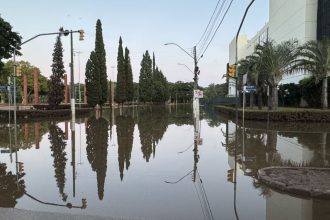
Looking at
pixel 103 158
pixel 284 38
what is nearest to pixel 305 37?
pixel 284 38

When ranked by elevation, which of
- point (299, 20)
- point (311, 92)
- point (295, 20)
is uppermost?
point (295, 20)

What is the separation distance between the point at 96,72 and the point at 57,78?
13147 mm

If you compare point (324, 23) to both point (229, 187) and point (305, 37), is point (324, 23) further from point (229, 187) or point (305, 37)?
point (229, 187)

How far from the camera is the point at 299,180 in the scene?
8.94 meters

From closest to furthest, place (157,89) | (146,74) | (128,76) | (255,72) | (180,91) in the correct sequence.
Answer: (255,72) → (128,76) → (146,74) → (157,89) → (180,91)

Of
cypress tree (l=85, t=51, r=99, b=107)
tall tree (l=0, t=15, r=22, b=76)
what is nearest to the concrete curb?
tall tree (l=0, t=15, r=22, b=76)

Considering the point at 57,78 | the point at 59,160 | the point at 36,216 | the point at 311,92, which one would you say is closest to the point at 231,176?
the point at 36,216

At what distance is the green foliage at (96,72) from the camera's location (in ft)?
193

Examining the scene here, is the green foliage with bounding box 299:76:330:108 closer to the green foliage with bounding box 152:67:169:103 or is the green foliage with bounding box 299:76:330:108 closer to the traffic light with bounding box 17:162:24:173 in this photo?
the traffic light with bounding box 17:162:24:173

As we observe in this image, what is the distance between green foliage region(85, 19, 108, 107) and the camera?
58.8 m

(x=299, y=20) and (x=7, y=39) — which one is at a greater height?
(x=299, y=20)

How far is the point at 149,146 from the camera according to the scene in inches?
666

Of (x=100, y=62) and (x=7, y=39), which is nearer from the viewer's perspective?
(x=7, y=39)

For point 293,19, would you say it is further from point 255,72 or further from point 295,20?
point 255,72
